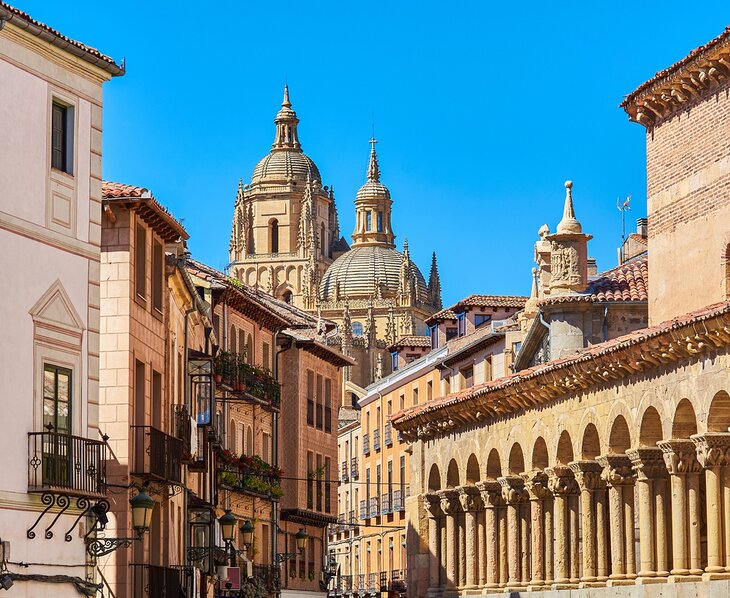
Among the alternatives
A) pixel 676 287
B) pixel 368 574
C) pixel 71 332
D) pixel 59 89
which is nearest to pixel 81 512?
pixel 71 332

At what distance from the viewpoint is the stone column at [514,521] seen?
147 ft

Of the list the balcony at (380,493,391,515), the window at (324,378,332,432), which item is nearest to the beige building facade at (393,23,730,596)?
the window at (324,378,332,432)

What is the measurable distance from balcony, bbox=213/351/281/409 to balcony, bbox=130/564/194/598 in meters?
15.7

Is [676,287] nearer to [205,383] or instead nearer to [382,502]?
[205,383]

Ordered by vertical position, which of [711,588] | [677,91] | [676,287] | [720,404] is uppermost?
[677,91]

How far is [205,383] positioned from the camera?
50031 mm

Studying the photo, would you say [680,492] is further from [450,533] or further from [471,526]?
[450,533]

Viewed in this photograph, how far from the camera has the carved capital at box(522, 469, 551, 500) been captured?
140ft

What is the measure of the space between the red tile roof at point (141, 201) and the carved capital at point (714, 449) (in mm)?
11230

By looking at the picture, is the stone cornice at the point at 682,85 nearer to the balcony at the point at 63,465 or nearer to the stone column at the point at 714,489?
the stone column at the point at 714,489

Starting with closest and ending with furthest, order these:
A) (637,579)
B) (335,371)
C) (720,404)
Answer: (720,404) < (637,579) < (335,371)

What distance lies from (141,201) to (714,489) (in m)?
11.8

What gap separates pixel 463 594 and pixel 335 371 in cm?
3225

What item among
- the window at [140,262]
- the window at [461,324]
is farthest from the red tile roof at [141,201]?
the window at [461,324]
